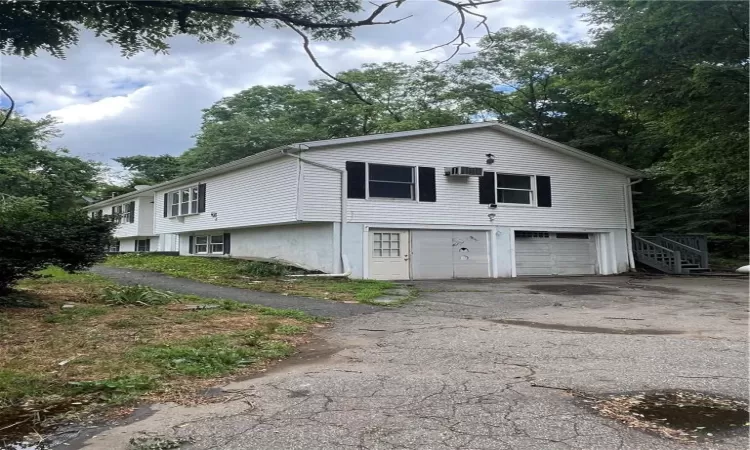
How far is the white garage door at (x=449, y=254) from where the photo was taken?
668 inches

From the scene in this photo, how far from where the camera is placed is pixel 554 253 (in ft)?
63.2

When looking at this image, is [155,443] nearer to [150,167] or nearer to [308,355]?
[308,355]

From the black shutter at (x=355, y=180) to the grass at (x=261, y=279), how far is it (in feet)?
9.43

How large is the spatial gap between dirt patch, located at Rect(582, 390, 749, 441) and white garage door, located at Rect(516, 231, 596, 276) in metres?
14.7

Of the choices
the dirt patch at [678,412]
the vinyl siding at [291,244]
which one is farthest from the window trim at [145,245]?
the dirt patch at [678,412]

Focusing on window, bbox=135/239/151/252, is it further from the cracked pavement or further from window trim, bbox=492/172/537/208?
the cracked pavement

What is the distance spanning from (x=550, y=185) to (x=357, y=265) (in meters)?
8.23

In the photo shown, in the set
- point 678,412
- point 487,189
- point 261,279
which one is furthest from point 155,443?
point 487,189

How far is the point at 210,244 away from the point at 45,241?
15167mm

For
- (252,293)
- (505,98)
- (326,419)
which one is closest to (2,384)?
(326,419)

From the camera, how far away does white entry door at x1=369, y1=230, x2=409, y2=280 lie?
16.4m

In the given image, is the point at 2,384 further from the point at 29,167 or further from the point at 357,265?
the point at 29,167

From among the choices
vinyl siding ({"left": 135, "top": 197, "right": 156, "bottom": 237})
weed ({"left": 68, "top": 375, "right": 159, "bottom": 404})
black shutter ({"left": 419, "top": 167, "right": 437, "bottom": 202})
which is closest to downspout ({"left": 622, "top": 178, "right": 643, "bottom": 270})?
black shutter ({"left": 419, "top": 167, "right": 437, "bottom": 202})

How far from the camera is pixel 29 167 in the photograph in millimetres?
28422
